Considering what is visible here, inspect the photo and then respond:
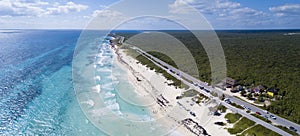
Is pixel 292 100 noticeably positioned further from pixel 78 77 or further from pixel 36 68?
pixel 36 68

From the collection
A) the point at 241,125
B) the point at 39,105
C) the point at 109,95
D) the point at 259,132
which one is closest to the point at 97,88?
the point at 109,95

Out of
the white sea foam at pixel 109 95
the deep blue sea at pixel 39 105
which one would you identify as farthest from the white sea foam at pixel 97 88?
the deep blue sea at pixel 39 105

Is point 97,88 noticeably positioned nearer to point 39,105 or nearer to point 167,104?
point 39,105

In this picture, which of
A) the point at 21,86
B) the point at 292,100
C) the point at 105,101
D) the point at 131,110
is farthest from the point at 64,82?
the point at 292,100

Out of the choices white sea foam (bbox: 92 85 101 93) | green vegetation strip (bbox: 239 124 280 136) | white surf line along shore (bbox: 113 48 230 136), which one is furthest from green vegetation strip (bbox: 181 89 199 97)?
white sea foam (bbox: 92 85 101 93)

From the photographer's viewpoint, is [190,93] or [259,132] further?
[190,93]

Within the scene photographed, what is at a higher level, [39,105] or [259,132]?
[259,132]

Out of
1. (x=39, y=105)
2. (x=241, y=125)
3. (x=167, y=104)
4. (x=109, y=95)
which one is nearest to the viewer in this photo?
(x=241, y=125)
